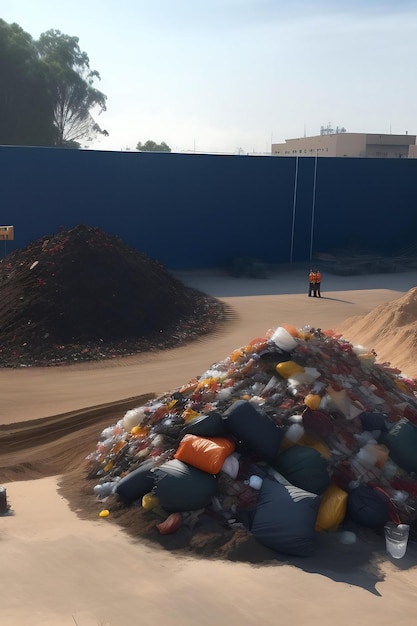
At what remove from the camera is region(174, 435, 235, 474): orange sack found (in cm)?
764

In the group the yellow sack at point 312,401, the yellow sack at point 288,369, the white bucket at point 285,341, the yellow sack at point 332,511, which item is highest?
the white bucket at point 285,341

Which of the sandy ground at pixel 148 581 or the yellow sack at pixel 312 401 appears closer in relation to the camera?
the sandy ground at pixel 148 581

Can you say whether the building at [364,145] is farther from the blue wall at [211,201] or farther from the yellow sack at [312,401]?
the yellow sack at [312,401]

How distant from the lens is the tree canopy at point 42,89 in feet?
177

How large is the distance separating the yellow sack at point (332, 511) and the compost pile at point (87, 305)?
993cm

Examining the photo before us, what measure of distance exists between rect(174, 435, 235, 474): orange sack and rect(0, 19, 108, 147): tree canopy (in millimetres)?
49164

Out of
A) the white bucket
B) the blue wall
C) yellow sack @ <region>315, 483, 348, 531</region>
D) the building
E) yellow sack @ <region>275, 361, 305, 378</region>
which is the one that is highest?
the building

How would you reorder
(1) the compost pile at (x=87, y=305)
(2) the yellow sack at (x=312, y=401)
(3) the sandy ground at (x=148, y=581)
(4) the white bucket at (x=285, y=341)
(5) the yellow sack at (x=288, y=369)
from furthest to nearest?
(1) the compost pile at (x=87, y=305) → (4) the white bucket at (x=285, y=341) → (5) the yellow sack at (x=288, y=369) → (2) the yellow sack at (x=312, y=401) → (3) the sandy ground at (x=148, y=581)

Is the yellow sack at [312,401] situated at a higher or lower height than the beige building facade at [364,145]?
lower

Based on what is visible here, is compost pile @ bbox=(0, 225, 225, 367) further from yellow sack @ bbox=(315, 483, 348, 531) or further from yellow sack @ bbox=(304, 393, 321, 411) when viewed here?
yellow sack @ bbox=(315, 483, 348, 531)

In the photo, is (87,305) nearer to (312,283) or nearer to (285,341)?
(312,283)

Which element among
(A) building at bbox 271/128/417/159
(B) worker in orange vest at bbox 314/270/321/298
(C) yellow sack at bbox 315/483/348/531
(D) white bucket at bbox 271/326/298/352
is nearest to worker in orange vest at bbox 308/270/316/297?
(B) worker in orange vest at bbox 314/270/321/298

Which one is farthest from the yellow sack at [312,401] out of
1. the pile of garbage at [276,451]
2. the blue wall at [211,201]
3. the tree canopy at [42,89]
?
the tree canopy at [42,89]

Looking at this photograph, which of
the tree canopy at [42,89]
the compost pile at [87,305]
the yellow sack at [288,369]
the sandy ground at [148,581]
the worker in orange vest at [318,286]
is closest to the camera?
the sandy ground at [148,581]
